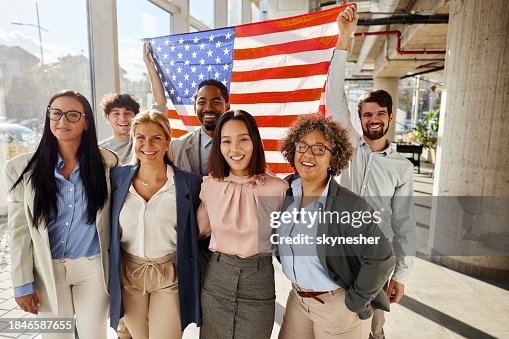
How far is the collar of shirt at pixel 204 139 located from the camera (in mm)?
2389

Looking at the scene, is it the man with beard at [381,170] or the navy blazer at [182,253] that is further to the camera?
the man with beard at [381,170]

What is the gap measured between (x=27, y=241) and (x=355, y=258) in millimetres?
1670

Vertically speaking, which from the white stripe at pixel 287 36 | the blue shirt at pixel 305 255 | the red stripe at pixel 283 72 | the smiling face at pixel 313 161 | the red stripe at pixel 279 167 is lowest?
the blue shirt at pixel 305 255

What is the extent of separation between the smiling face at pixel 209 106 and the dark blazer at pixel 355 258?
107cm

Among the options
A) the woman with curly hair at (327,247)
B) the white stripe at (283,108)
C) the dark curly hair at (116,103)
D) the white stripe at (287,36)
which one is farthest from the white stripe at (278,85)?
the woman with curly hair at (327,247)

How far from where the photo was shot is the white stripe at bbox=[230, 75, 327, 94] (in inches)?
106

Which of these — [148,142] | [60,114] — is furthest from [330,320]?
[60,114]

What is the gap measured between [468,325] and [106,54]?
160 inches

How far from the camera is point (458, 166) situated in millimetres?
4129

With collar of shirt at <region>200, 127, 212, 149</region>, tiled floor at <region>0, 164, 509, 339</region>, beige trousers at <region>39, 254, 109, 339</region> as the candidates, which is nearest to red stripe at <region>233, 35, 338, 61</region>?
collar of shirt at <region>200, 127, 212, 149</region>

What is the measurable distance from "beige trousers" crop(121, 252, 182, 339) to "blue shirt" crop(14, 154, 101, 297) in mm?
233

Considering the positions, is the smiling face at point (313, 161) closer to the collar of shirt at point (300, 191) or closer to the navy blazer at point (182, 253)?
the collar of shirt at point (300, 191)

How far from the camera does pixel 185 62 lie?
3.17m

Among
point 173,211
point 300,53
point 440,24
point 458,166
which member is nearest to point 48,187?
point 173,211
